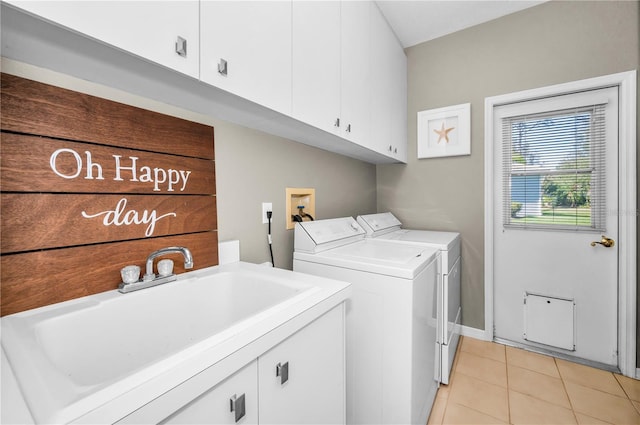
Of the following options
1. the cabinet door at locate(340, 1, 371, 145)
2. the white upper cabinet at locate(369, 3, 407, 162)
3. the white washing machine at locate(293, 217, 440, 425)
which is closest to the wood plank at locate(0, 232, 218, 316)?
the white washing machine at locate(293, 217, 440, 425)

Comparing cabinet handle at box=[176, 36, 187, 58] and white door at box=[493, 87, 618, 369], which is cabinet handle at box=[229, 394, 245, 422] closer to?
cabinet handle at box=[176, 36, 187, 58]

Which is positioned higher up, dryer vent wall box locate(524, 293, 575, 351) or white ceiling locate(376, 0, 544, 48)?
white ceiling locate(376, 0, 544, 48)

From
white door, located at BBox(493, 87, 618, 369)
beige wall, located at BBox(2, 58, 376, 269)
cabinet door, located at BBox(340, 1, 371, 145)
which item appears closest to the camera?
beige wall, located at BBox(2, 58, 376, 269)

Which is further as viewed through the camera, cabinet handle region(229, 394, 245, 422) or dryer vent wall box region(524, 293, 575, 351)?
dryer vent wall box region(524, 293, 575, 351)

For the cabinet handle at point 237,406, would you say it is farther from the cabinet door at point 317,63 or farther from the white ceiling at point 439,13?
the white ceiling at point 439,13

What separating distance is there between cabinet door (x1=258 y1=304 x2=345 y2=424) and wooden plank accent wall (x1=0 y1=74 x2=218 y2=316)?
0.64 metres

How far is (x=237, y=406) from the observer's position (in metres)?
0.65

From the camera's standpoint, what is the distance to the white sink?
461mm

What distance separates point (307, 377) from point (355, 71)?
1.65m

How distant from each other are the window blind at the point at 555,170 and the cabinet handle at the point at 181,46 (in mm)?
2593

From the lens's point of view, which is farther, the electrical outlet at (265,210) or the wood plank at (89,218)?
the electrical outlet at (265,210)

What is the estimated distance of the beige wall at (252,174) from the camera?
1.11 meters

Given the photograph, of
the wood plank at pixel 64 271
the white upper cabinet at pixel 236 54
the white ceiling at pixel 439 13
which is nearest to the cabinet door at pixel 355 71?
the white upper cabinet at pixel 236 54

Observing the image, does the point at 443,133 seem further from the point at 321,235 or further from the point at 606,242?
the point at 321,235
